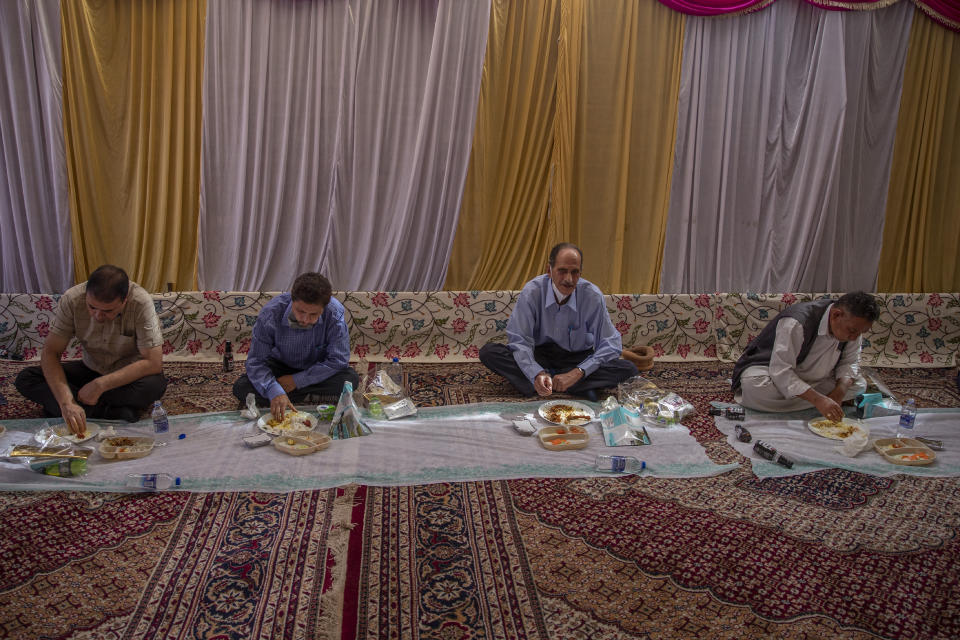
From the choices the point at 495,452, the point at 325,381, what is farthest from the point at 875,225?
the point at 325,381

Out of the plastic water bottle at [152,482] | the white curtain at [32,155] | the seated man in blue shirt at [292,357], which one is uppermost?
the white curtain at [32,155]

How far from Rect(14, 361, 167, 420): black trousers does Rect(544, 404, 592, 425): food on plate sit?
6.72 feet

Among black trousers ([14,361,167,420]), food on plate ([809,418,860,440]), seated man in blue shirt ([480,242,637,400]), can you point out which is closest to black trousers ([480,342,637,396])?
seated man in blue shirt ([480,242,637,400])

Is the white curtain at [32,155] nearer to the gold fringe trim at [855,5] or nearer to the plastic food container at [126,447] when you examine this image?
the plastic food container at [126,447]

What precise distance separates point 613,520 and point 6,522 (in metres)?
2.20

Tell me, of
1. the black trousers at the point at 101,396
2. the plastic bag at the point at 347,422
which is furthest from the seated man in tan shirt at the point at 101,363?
the plastic bag at the point at 347,422

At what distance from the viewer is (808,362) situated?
3.30 metres

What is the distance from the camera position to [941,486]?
104 inches

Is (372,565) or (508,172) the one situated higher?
(508,172)

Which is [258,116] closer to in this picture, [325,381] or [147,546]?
[325,381]

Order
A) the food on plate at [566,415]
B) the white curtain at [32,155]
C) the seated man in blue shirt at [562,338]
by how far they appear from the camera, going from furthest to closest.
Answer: the white curtain at [32,155], the seated man in blue shirt at [562,338], the food on plate at [566,415]

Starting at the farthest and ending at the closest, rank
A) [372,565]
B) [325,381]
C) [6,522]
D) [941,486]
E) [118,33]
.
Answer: [118,33] < [325,381] < [941,486] < [6,522] < [372,565]

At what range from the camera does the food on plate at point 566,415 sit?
3.13 metres

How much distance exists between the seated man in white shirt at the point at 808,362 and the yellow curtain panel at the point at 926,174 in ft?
6.49
